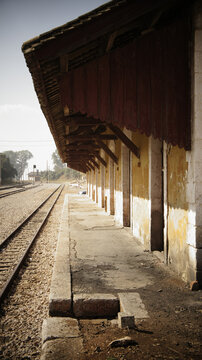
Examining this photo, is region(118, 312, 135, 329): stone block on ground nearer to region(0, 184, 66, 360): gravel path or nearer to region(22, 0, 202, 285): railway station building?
region(0, 184, 66, 360): gravel path

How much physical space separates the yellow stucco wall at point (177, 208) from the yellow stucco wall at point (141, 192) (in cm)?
131

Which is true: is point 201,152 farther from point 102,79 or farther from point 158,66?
point 102,79

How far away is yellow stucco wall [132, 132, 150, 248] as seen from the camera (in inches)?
258

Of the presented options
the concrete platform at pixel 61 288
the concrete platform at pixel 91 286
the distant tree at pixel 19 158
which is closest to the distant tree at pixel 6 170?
the concrete platform at pixel 91 286

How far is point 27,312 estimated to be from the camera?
407cm

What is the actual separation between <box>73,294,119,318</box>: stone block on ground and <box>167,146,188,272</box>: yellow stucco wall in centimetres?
146

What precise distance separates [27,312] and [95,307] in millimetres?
1090

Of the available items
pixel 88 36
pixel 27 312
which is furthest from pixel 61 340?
pixel 88 36

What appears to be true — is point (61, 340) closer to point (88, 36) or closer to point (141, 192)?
point (88, 36)

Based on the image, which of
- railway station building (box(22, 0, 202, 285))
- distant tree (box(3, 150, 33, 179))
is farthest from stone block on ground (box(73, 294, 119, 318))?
distant tree (box(3, 150, 33, 179))

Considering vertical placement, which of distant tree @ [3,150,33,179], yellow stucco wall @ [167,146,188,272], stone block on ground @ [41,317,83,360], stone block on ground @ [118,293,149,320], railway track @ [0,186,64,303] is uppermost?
distant tree @ [3,150,33,179]

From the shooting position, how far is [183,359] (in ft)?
8.64

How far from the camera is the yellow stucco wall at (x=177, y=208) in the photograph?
453 cm

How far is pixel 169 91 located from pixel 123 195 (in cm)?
508
